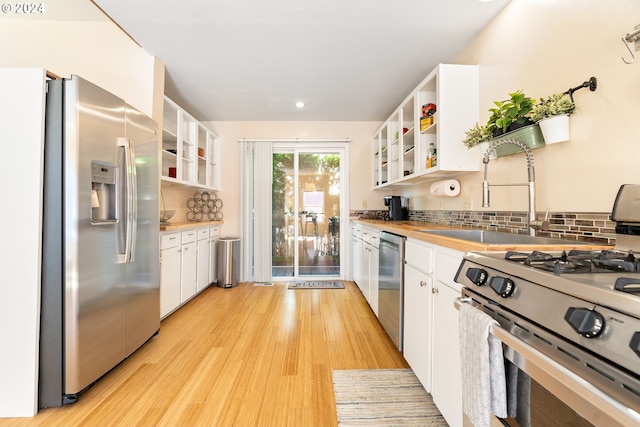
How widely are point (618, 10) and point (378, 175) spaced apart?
117 inches

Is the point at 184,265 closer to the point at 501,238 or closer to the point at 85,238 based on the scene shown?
the point at 85,238

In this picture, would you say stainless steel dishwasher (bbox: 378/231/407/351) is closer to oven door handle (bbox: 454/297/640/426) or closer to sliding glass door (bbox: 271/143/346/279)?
oven door handle (bbox: 454/297/640/426)

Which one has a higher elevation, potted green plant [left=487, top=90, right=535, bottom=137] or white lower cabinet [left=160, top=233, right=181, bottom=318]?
potted green plant [left=487, top=90, right=535, bottom=137]

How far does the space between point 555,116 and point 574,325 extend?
1230 mm

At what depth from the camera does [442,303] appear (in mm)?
1379

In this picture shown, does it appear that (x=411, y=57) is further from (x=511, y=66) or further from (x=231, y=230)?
(x=231, y=230)

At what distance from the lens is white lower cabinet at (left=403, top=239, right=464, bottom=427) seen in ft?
4.15

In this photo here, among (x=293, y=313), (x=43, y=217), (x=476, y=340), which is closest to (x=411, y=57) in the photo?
(x=476, y=340)

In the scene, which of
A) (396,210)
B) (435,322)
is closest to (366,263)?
(396,210)

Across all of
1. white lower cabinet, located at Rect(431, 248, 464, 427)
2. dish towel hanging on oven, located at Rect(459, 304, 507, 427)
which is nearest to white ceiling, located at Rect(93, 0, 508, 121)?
white lower cabinet, located at Rect(431, 248, 464, 427)

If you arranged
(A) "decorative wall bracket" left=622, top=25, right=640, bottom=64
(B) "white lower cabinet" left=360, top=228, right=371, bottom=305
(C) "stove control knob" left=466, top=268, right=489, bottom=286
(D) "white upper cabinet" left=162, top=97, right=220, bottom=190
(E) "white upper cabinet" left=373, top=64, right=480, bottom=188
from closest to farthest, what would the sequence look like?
(C) "stove control knob" left=466, top=268, right=489, bottom=286, (A) "decorative wall bracket" left=622, top=25, right=640, bottom=64, (E) "white upper cabinet" left=373, top=64, right=480, bottom=188, (B) "white lower cabinet" left=360, top=228, right=371, bottom=305, (D) "white upper cabinet" left=162, top=97, right=220, bottom=190

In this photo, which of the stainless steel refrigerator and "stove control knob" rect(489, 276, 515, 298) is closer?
"stove control knob" rect(489, 276, 515, 298)

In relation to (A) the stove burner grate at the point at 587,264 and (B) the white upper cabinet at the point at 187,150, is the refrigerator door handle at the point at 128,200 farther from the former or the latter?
(A) the stove burner grate at the point at 587,264

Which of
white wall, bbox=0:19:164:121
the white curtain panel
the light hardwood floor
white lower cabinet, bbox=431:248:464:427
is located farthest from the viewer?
the white curtain panel
